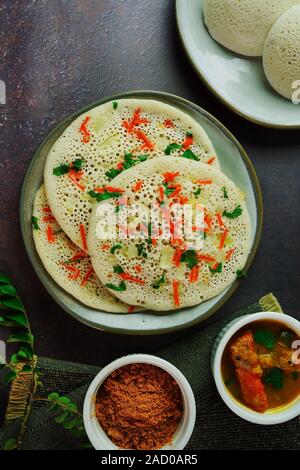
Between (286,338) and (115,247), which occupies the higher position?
(115,247)

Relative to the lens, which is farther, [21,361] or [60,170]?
[21,361]

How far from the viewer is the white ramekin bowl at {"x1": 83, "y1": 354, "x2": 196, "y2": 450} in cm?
148

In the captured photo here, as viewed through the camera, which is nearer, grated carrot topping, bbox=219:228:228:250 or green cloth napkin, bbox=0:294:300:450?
grated carrot topping, bbox=219:228:228:250

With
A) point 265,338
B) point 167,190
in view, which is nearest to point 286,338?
point 265,338

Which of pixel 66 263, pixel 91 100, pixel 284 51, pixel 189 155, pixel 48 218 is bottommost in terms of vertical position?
pixel 66 263

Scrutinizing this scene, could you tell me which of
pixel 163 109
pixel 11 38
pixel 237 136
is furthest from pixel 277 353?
pixel 11 38

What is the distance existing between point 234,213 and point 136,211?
0.30m

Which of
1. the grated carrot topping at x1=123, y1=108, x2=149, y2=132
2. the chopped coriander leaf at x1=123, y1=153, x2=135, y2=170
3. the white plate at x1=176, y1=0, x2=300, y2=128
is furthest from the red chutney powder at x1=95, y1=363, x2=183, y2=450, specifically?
the white plate at x1=176, y1=0, x2=300, y2=128

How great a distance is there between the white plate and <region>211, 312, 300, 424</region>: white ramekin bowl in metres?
0.58

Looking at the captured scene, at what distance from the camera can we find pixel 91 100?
1677 mm

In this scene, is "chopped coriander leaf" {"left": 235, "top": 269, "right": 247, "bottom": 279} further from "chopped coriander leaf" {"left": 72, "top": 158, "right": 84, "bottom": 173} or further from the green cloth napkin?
"chopped coriander leaf" {"left": 72, "top": 158, "right": 84, "bottom": 173}

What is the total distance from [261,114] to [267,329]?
643 millimetres

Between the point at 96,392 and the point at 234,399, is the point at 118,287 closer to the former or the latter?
the point at 96,392

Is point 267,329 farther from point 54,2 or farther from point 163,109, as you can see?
point 54,2
